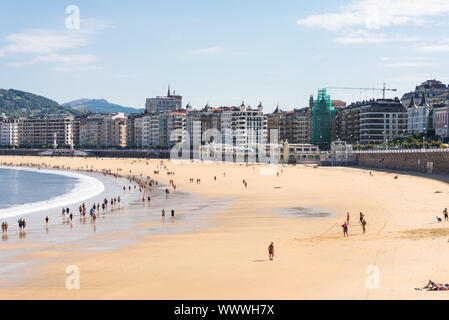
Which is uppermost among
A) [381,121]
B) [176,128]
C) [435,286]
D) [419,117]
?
[419,117]

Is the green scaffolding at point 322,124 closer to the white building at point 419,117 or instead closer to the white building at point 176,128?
the white building at point 419,117

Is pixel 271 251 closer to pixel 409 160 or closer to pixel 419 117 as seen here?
pixel 409 160

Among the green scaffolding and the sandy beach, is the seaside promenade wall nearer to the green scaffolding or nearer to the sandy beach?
the sandy beach

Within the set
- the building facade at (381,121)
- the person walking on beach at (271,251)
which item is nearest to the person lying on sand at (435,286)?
the person walking on beach at (271,251)

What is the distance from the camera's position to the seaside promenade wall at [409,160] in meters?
72.4

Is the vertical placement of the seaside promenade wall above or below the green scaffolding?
below

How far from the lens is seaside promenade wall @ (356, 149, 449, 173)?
72.4m

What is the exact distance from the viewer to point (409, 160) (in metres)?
82.4

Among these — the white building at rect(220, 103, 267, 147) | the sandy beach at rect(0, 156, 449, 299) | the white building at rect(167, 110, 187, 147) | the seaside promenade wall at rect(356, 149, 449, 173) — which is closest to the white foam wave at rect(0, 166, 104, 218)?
the sandy beach at rect(0, 156, 449, 299)

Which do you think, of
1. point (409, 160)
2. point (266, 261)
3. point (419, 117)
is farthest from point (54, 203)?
point (419, 117)

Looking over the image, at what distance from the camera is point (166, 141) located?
196 m

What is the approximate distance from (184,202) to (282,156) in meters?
74.6
